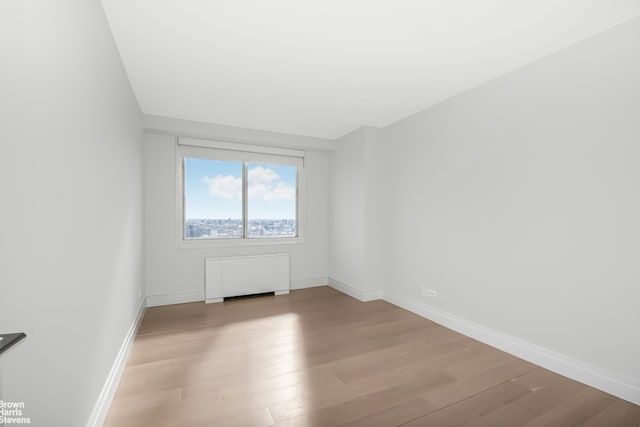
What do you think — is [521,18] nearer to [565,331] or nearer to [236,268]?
[565,331]

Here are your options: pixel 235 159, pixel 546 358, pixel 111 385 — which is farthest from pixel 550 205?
pixel 235 159

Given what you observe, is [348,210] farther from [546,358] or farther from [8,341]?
[8,341]

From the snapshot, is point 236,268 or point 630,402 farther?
point 236,268

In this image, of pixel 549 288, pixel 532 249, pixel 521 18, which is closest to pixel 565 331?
pixel 549 288

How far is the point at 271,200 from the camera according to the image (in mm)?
4785

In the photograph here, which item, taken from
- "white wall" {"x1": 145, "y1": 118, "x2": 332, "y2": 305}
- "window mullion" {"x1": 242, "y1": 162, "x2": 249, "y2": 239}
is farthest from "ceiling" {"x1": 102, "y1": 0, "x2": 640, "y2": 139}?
"window mullion" {"x1": 242, "y1": 162, "x2": 249, "y2": 239}

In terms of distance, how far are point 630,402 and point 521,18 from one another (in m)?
2.72

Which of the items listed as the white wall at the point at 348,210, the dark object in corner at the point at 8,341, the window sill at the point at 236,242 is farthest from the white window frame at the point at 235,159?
the dark object in corner at the point at 8,341

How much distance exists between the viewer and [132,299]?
9.38 ft

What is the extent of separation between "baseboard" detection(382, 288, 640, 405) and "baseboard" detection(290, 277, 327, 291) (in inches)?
80.0

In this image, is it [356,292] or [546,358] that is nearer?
[546,358]

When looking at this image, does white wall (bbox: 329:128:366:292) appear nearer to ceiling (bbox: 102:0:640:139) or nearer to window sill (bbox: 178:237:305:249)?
window sill (bbox: 178:237:305:249)

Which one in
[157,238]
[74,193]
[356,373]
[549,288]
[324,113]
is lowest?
[356,373]

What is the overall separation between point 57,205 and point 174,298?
131 inches
